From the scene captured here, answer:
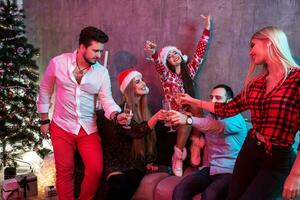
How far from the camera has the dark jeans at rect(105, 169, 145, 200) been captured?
3.40m

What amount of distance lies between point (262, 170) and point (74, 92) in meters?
1.83

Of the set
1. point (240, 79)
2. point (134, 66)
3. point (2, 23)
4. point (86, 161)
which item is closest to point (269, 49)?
point (240, 79)

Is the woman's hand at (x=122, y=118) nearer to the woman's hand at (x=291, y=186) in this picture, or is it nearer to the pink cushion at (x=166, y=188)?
the pink cushion at (x=166, y=188)

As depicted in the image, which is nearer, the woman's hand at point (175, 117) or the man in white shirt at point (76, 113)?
the woman's hand at point (175, 117)

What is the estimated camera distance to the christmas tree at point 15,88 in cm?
458

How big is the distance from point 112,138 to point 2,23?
2.07 meters

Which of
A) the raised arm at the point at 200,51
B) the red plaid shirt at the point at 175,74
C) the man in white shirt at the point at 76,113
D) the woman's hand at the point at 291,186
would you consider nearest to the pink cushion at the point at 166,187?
the man in white shirt at the point at 76,113

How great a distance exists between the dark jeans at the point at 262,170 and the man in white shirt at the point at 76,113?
Answer: 1.37m

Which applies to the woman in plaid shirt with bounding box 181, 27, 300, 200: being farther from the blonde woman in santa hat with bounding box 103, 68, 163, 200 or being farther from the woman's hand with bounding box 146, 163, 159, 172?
the woman's hand with bounding box 146, 163, 159, 172

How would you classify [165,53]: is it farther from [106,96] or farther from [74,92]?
[74,92]

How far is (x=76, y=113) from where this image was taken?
135 inches

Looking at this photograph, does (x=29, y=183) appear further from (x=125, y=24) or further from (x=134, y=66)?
(x=125, y=24)

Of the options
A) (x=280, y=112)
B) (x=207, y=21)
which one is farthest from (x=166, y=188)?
(x=207, y=21)

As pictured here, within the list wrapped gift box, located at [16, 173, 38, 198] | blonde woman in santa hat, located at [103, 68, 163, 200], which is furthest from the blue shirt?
wrapped gift box, located at [16, 173, 38, 198]
